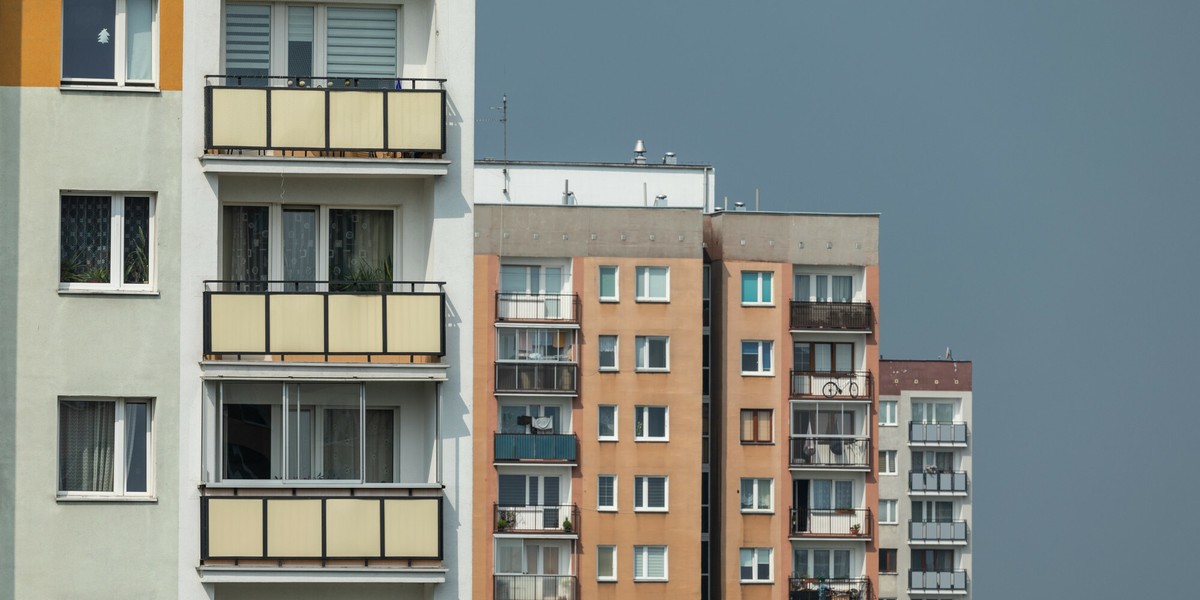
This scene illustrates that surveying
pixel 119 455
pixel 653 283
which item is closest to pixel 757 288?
pixel 653 283

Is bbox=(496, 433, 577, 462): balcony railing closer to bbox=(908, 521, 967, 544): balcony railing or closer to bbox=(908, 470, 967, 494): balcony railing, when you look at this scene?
bbox=(908, 521, 967, 544): balcony railing

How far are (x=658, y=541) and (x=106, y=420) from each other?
177 feet

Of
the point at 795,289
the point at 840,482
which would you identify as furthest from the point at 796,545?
the point at 795,289

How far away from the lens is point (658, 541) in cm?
8388

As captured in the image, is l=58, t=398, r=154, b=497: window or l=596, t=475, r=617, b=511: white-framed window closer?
l=58, t=398, r=154, b=497: window

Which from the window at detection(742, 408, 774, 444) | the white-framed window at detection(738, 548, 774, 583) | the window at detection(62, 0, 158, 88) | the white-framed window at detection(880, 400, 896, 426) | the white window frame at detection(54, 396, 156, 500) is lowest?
the white-framed window at detection(738, 548, 774, 583)

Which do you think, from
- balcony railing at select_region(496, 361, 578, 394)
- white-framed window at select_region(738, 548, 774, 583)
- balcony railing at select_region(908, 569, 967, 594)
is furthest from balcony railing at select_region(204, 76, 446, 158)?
balcony railing at select_region(908, 569, 967, 594)

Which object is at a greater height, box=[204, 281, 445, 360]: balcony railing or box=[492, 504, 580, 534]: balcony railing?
box=[204, 281, 445, 360]: balcony railing

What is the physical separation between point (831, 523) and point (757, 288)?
395 inches

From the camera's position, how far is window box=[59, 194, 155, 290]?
31.4m

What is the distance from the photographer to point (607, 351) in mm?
85062

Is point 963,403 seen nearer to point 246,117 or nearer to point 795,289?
point 795,289

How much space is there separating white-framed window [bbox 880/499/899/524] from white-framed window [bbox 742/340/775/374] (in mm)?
51017

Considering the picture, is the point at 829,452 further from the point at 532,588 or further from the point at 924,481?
the point at 924,481
